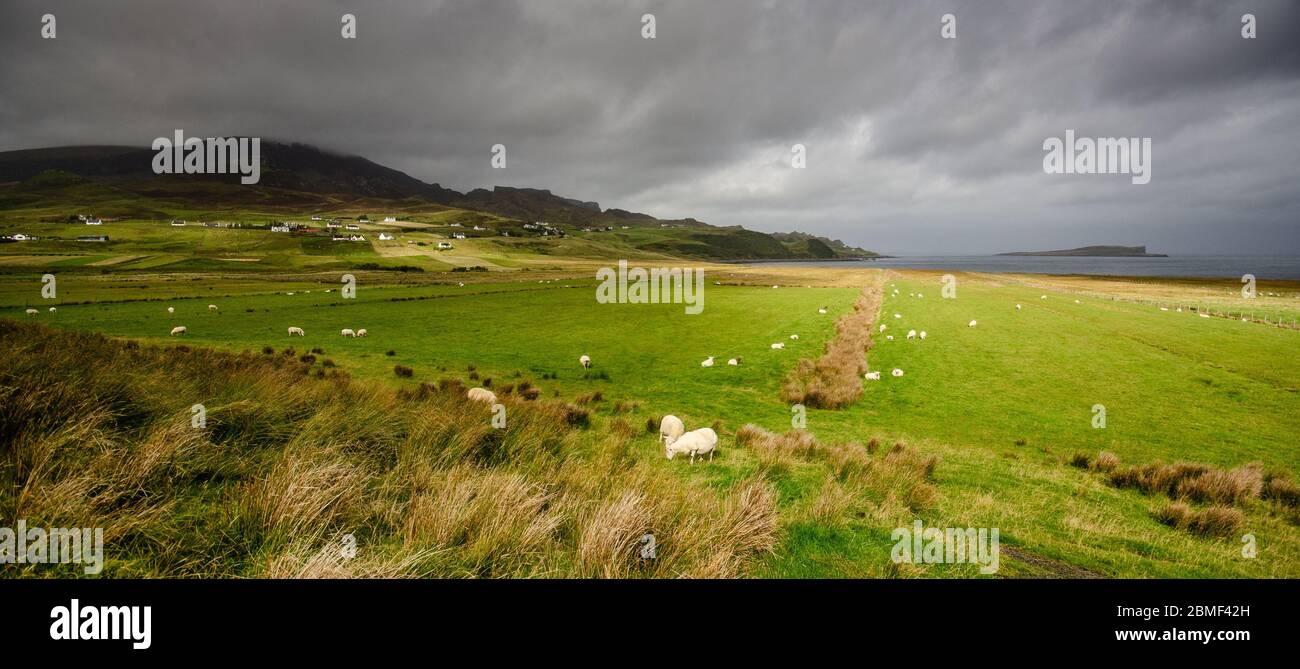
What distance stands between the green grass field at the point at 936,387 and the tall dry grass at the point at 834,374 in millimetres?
850

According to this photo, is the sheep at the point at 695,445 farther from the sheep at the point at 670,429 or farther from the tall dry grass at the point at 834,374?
the tall dry grass at the point at 834,374

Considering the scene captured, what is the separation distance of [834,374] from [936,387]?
186 inches

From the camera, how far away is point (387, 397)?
10.4 meters

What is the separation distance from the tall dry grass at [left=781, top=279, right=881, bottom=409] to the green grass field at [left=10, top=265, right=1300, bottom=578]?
2.79 ft

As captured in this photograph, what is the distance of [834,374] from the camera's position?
23500 mm

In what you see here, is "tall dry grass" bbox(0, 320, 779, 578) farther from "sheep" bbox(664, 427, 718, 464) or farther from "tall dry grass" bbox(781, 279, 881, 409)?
"tall dry grass" bbox(781, 279, 881, 409)

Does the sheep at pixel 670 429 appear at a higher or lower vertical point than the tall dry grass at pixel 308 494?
lower

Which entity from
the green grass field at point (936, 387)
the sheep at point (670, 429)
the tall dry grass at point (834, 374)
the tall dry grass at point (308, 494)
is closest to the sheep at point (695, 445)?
the green grass field at point (936, 387)

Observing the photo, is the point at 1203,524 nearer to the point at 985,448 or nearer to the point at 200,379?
the point at 985,448

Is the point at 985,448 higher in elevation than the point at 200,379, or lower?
lower

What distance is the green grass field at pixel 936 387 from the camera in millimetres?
7246

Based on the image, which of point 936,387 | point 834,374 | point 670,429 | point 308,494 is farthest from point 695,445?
point 936,387
